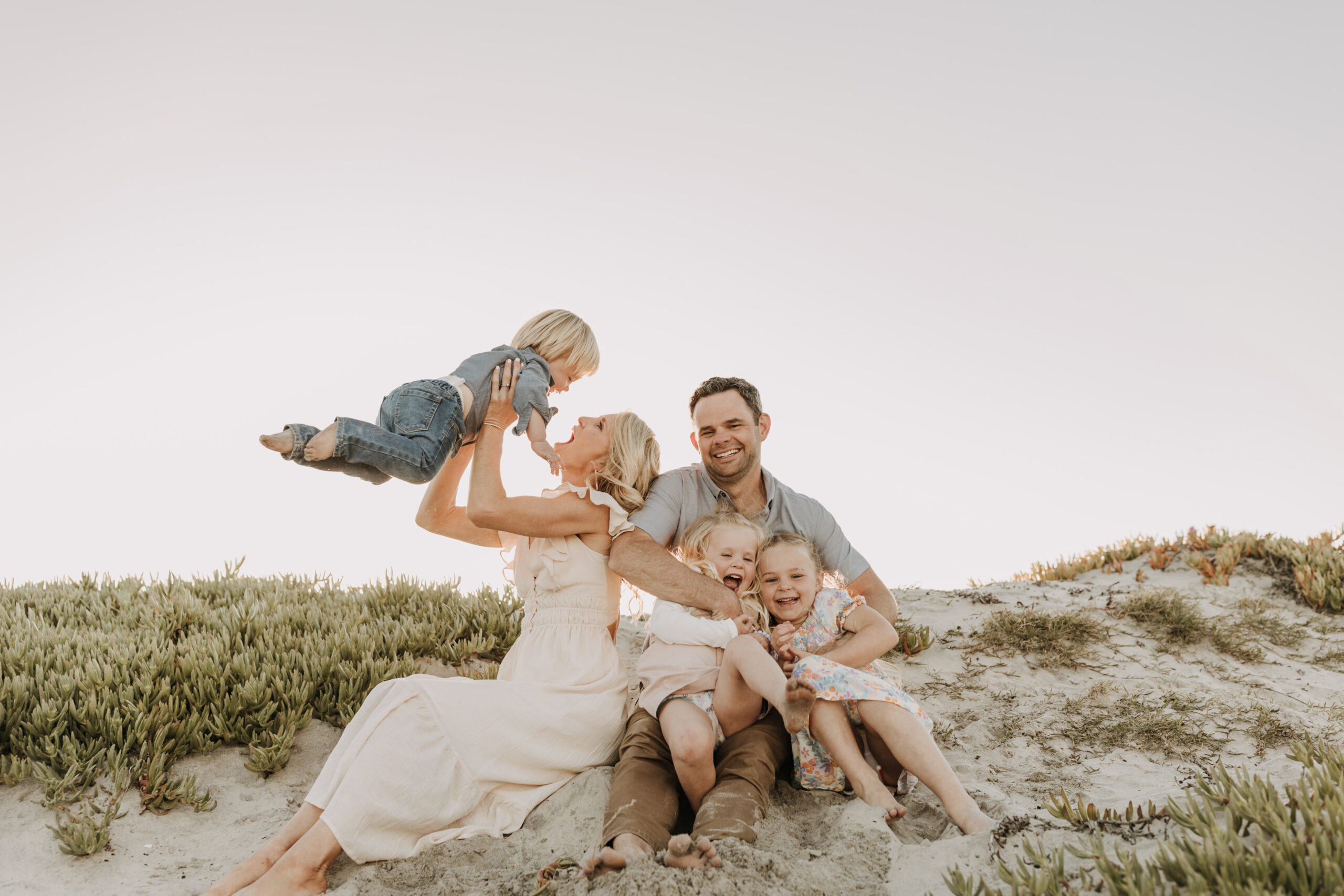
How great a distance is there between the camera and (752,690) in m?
3.86

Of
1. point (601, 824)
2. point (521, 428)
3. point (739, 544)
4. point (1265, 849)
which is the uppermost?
point (521, 428)

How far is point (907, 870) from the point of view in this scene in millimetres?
2943

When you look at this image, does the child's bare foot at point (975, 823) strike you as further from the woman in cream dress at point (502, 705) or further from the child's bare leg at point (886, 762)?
the woman in cream dress at point (502, 705)

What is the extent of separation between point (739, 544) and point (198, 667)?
3293 mm

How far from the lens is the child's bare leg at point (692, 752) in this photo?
3.56 metres

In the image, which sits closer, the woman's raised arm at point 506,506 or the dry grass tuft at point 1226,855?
the dry grass tuft at point 1226,855

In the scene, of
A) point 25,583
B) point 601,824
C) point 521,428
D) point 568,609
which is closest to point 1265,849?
point 601,824

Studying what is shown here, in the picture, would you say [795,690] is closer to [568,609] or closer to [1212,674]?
[568,609]

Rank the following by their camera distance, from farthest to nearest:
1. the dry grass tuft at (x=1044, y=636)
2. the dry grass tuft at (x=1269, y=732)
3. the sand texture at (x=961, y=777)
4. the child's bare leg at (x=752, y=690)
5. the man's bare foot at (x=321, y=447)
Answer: the dry grass tuft at (x=1044, y=636), the dry grass tuft at (x=1269, y=732), the man's bare foot at (x=321, y=447), the child's bare leg at (x=752, y=690), the sand texture at (x=961, y=777)

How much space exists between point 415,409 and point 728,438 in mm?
1922

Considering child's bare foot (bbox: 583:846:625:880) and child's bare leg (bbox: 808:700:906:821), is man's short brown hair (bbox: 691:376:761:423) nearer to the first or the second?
child's bare leg (bbox: 808:700:906:821)

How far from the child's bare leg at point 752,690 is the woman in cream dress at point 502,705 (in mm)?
612

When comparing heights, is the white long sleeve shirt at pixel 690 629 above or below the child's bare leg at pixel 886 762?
above

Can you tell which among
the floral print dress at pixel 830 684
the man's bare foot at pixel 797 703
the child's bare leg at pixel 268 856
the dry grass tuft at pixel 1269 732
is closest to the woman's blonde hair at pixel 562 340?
A: the floral print dress at pixel 830 684
